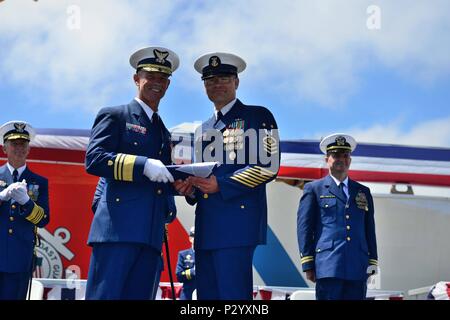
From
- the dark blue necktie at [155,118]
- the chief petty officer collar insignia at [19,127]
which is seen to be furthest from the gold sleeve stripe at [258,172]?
the chief petty officer collar insignia at [19,127]

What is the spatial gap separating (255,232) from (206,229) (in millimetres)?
275

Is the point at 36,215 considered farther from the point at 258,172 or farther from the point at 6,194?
the point at 258,172

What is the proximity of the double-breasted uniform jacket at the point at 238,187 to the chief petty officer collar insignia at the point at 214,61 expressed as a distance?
0.98 ft

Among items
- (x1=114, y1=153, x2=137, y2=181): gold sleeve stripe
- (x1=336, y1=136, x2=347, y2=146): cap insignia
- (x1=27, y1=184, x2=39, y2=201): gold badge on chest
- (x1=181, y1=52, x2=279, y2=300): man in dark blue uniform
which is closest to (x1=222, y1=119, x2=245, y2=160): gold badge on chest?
(x1=181, y1=52, x2=279, y2=300): man in dark blue uniform

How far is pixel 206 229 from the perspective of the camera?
145 inches

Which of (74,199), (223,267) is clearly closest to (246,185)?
(223,267)

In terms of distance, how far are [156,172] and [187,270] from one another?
3.83 m

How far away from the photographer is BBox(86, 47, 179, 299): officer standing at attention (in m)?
3.46

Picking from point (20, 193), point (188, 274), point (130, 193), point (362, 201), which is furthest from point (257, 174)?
point (188, 274)

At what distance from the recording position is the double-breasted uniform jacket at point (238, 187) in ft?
11.9

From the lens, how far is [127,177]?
136 inches

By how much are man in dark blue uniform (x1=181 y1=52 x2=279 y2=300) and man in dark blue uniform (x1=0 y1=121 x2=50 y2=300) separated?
4.33 ft
